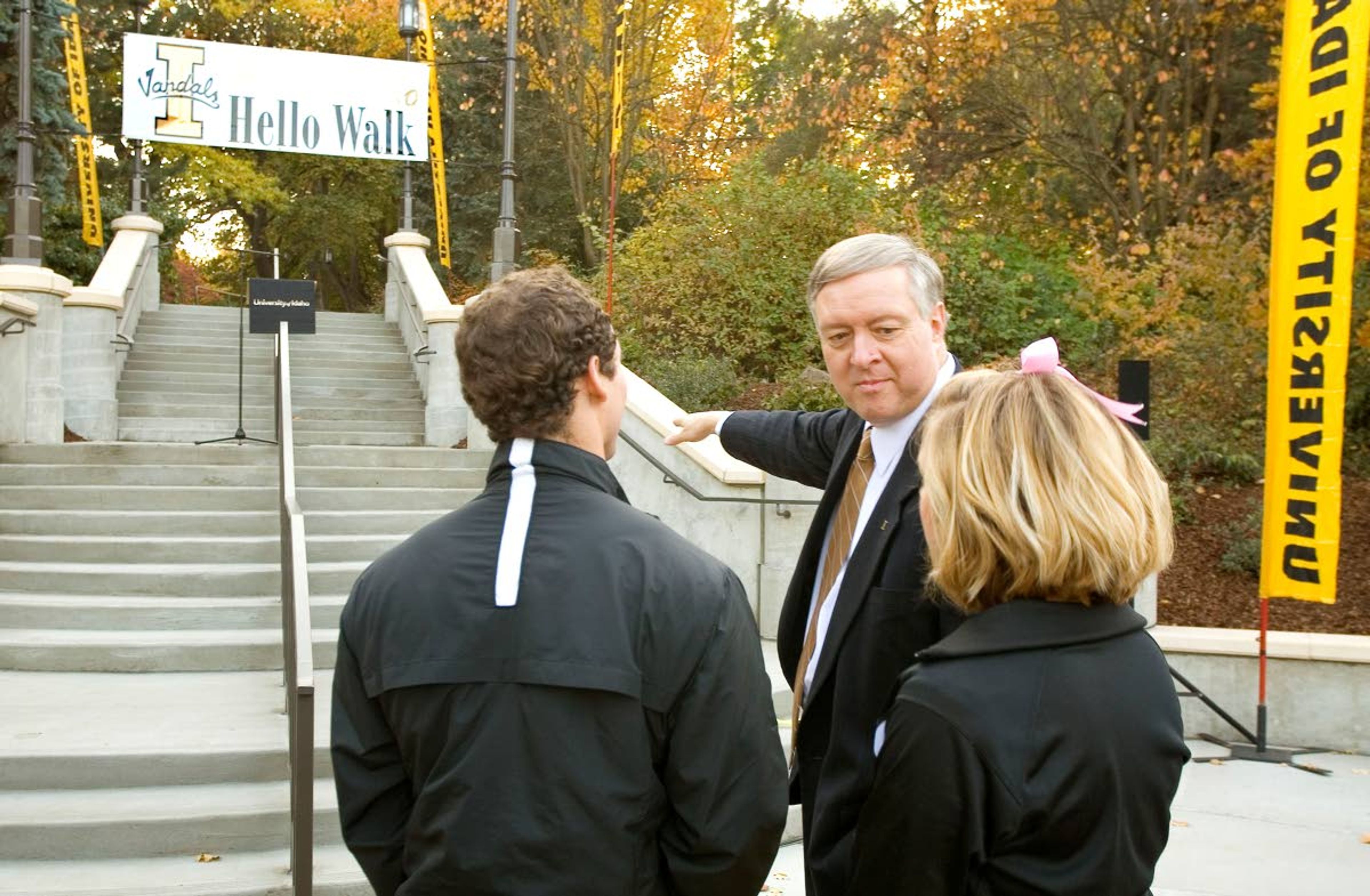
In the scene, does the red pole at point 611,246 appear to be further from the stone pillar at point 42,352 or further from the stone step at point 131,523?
the stone pillar at point 42,352

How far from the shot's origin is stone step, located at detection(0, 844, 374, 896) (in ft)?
14.2

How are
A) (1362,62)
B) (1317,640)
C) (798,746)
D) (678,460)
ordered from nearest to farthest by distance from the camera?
(798,746) < (1362,62) < (1317,640) < (678,460)

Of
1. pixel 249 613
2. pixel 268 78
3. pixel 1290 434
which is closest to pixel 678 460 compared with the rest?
pixel 249 613

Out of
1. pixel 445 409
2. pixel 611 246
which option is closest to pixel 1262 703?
pixel 445 409

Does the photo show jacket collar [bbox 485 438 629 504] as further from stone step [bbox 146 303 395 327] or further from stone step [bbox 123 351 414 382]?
stone step [bbox 146 303 395 327]

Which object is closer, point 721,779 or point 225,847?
point 721,779

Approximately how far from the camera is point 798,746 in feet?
8.19

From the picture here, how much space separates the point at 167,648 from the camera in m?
6.52

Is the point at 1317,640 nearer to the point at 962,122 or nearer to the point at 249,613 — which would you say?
the point at 249,613

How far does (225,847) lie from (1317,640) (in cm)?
564

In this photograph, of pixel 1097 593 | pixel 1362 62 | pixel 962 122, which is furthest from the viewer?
pixel 962 122

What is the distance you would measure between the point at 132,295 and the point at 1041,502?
1217 centimetres

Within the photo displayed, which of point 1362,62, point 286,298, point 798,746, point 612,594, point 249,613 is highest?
point 1362,62

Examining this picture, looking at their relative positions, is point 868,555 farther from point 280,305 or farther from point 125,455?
point 280,305
